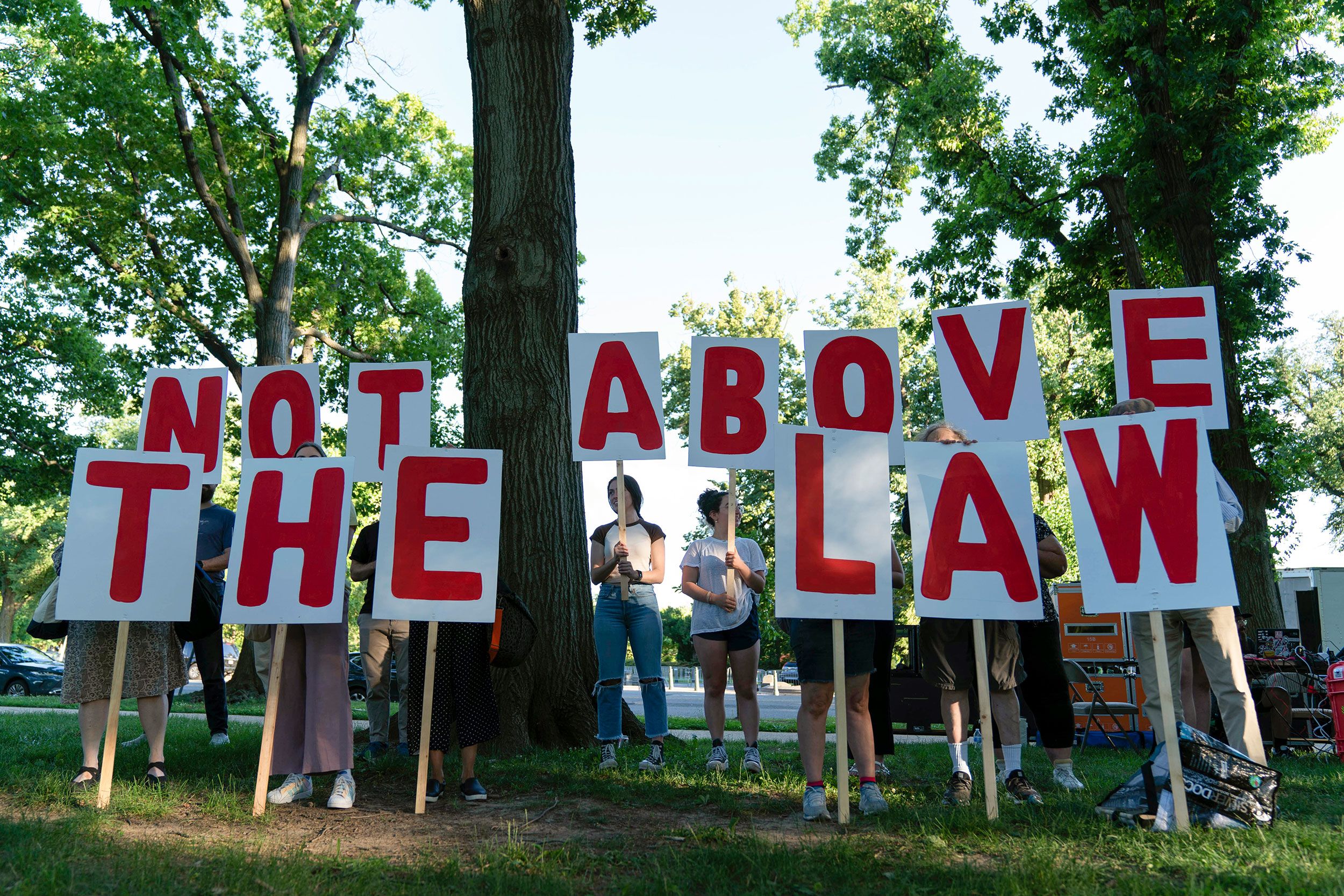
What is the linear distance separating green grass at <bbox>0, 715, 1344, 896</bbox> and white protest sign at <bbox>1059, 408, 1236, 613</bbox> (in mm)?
1028

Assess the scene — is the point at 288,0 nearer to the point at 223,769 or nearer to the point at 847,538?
the point at 223,769

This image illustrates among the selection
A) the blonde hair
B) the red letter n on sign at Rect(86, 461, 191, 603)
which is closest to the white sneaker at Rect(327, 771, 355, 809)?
the red letter n on sign at Rect(86, 461, 191, 603)

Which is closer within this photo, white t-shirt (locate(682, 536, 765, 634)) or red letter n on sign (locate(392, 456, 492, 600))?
red letter n on sign (locate(392, 456, 492, 600))

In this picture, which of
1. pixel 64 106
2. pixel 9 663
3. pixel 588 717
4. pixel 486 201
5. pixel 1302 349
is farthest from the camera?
pixel 1302 349

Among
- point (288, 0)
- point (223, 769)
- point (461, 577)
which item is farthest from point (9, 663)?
point (461, 577)

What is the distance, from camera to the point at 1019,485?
4867mm

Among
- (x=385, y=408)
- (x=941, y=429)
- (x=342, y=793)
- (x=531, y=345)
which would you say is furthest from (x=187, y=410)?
(x=941, y=429)

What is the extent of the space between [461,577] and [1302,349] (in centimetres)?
4056

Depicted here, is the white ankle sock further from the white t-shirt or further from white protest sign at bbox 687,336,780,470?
white protest sign at bbox 687,336,780,470

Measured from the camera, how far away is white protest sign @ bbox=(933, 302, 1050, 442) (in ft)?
18.0

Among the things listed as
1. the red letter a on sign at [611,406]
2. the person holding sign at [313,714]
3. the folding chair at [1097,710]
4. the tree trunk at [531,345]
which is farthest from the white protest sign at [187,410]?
the folding chair at [1097,710]

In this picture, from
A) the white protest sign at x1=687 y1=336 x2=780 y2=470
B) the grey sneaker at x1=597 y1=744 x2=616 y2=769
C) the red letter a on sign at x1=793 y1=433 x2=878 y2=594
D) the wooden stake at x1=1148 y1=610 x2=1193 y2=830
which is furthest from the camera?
the white protest sign at x1=687 y1=336 x2=780 y2=470

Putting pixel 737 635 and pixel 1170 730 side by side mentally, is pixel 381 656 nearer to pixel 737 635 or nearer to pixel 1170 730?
pixel 737 635

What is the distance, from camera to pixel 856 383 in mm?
5672
